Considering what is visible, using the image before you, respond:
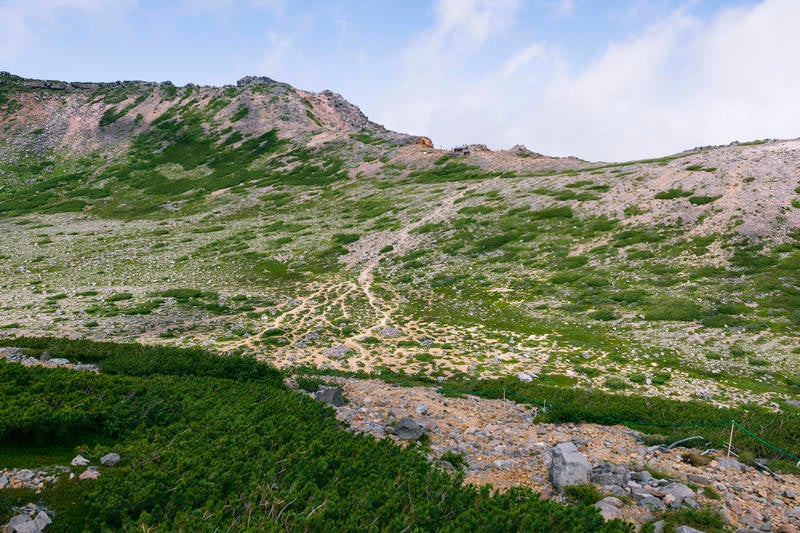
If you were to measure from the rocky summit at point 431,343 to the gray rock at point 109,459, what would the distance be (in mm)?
63

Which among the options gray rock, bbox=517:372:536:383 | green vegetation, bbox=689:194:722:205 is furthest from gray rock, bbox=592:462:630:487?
green vegetation, bbox=689:194:722:205

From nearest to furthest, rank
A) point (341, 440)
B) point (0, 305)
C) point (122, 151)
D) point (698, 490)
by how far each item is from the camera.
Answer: point (698, 490) → point (341, 440) → point (0, 305) → point (122, 151)

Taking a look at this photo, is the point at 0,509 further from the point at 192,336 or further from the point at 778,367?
the point at 778,367

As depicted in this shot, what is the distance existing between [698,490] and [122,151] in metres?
152

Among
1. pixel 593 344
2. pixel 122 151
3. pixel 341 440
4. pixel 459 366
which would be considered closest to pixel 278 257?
pixel 459 366

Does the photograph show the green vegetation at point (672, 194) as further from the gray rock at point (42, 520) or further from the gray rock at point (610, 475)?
the gray rock at point (42, 520)

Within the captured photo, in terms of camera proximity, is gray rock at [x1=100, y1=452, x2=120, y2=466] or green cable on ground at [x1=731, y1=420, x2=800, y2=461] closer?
gray rock at [x1=100, y1=452, x2=120, y2=466]

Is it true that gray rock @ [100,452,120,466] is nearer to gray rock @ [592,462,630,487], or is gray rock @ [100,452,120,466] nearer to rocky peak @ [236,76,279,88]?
gray rock @ [592,462,630,487]

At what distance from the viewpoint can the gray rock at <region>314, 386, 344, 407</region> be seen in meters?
17.5

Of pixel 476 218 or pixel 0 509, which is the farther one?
pixel 476 218

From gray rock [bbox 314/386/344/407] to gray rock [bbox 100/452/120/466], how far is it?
8041mm

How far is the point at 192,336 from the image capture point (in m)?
30.4

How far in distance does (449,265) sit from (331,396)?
31.9 metres

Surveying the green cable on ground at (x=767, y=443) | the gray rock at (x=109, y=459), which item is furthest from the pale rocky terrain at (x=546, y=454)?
the gray rock at (x=109, y=459)
